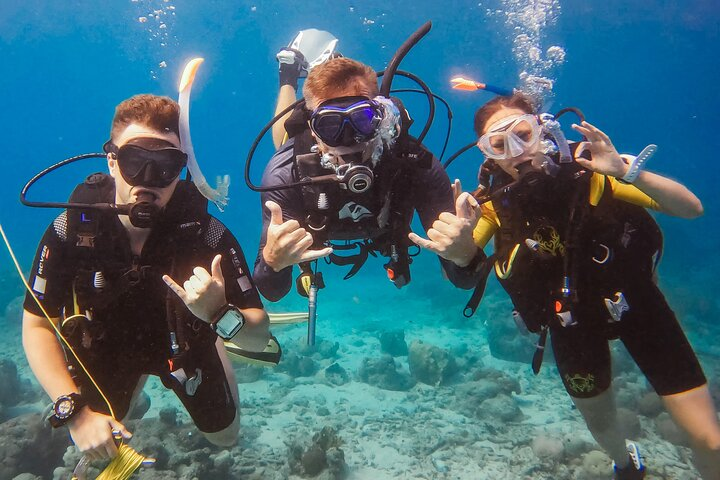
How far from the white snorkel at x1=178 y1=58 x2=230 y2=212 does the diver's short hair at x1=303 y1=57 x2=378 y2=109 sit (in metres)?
0.99

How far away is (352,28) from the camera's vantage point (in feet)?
158

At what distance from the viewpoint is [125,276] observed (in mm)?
3143

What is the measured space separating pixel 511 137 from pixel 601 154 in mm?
712

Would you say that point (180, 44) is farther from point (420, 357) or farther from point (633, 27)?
point (420, 357)

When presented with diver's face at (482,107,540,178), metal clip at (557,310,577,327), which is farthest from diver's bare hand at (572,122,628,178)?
metal clip at (557,310,577,327)

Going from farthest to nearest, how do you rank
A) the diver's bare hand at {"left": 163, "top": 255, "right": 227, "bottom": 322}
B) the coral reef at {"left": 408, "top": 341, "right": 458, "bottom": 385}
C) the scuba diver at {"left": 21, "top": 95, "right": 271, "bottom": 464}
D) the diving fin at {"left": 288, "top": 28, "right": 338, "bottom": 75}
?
the coral reef at {"left": 408, "top": 341, "right": 458, "bottom": 385}
the diving fin at {"left": 288, "top": 28, "right": 338, "bottom": 75}
the scuba diver at {"left": 21, "top": 95, "right": 271, "bottom": 464}
the diver's bare hand at {"left": 163, "top": 255, "right": 227, "bottom": 322}

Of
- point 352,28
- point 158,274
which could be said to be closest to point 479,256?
point 158,274

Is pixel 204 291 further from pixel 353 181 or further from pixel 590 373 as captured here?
pixel 590 373

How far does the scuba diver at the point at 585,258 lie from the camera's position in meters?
3.58

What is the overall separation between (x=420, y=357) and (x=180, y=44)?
6747 centimetres

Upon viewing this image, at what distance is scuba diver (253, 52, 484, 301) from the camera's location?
338cm

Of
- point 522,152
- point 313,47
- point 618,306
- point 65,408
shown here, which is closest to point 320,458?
point 65,408

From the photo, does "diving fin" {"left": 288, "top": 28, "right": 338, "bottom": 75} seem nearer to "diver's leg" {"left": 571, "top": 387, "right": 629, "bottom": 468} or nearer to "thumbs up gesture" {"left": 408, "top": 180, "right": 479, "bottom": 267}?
"thumbs up gesture" {"left": 408, "top": 180, "right": 479, "bottom": 267}

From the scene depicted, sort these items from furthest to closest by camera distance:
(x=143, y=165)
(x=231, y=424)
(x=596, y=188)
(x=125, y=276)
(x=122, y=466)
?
(x=231, y=424) < (x=596, y=188) < (x=125, y=276) < (x=143, y=165) < (x=122, y=466)
